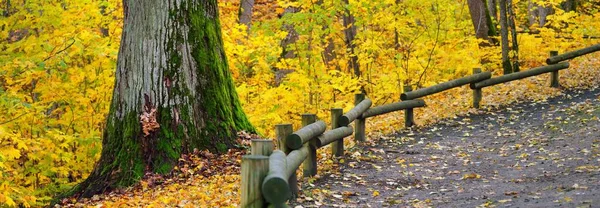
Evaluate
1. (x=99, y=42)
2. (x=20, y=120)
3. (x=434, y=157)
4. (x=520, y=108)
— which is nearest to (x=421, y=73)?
(x=520, y=108)

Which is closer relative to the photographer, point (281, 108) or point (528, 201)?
point (528, 201)

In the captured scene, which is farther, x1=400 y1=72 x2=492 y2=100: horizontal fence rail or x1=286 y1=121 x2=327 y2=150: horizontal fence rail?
x1=400 y1=72 x2=492 y2=100: horizontal fence rail

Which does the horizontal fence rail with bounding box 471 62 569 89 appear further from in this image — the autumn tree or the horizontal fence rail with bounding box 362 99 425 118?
the autumn tree

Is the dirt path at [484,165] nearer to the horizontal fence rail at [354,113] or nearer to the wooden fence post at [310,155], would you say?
the wooden fence post at [310,155]

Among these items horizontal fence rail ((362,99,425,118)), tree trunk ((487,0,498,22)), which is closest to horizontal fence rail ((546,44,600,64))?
tree trunk ((487,0,498,22))

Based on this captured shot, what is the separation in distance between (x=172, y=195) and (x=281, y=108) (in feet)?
23.4

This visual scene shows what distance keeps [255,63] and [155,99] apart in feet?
16.4

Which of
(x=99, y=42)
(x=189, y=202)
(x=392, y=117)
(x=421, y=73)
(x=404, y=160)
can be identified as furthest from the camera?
(x=421, y=73)

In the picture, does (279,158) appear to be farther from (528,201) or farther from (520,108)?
(520,108)

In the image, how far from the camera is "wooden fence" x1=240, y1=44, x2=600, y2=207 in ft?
15.7

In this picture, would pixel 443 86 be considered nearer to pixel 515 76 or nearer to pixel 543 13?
pixel 515 76

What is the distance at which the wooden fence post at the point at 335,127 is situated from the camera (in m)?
10.3

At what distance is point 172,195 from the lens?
842 cm

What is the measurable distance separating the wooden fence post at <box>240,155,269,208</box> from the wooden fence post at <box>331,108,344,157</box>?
5458 mm
